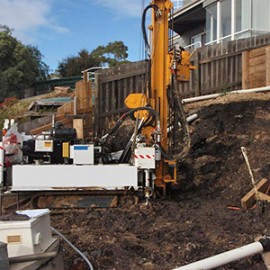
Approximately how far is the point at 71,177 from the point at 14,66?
26985 millimetres

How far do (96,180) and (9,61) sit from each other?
27.5 m

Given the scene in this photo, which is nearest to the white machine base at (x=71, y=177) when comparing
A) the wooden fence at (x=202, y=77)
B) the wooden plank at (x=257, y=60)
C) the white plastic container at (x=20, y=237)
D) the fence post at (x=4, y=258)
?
the white plastic container at (x=20, y=237)

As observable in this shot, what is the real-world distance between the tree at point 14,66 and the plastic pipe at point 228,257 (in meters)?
27.8

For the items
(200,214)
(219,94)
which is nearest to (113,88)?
(219,94)

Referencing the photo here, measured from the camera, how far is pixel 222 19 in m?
19.2

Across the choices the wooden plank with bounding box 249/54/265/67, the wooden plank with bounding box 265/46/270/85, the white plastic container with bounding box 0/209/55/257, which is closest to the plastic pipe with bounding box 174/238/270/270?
the white plastic container with bounding box 0/209/55/257

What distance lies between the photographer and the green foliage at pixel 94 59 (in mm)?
40250

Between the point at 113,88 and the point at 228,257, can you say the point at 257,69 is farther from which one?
the point at 228,257

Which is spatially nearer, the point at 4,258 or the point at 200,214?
the point at 4,258

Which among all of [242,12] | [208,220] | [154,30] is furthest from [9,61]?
[208,220]

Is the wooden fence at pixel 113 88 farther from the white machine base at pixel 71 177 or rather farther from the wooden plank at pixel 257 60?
the white machine base at pixel 71 177

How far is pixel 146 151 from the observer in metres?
7.36

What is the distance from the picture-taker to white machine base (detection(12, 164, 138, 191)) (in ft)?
23.5

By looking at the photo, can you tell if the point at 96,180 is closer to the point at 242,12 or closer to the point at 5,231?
the point at 5,231
